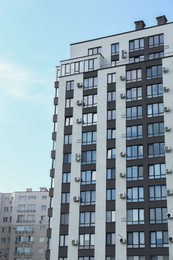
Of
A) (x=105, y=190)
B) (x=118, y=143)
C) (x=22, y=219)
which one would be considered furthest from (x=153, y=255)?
(x=22, y=219)

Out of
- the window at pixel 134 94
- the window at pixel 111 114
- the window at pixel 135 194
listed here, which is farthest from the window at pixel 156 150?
the window at pixel 134 94

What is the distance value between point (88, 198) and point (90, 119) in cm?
1057

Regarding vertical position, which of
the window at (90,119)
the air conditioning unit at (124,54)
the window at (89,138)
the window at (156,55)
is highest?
the air conditioning unit at (124,54)

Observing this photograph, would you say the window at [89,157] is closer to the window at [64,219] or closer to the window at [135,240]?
the window at [64,219]

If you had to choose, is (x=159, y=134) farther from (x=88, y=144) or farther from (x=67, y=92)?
(x=67, y=92)

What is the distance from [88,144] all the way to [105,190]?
266 inches

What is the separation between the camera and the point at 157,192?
50906 millimetres

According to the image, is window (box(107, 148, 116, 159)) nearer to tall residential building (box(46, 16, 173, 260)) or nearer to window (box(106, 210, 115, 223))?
tall residential building (box(46, 16, 173, 260))

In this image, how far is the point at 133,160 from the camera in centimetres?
5347

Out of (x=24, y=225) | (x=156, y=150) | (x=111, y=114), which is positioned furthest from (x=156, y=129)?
(x=24, y=225)

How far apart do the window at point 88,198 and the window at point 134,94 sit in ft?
42.6

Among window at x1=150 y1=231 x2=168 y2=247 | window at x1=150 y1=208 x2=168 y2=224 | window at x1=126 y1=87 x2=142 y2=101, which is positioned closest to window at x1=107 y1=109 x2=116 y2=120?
window at x1=126 y1=87 x2=142 y2=101

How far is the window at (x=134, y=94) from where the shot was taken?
5653 centimetres

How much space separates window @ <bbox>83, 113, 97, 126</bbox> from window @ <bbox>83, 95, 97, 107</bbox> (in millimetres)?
1423
